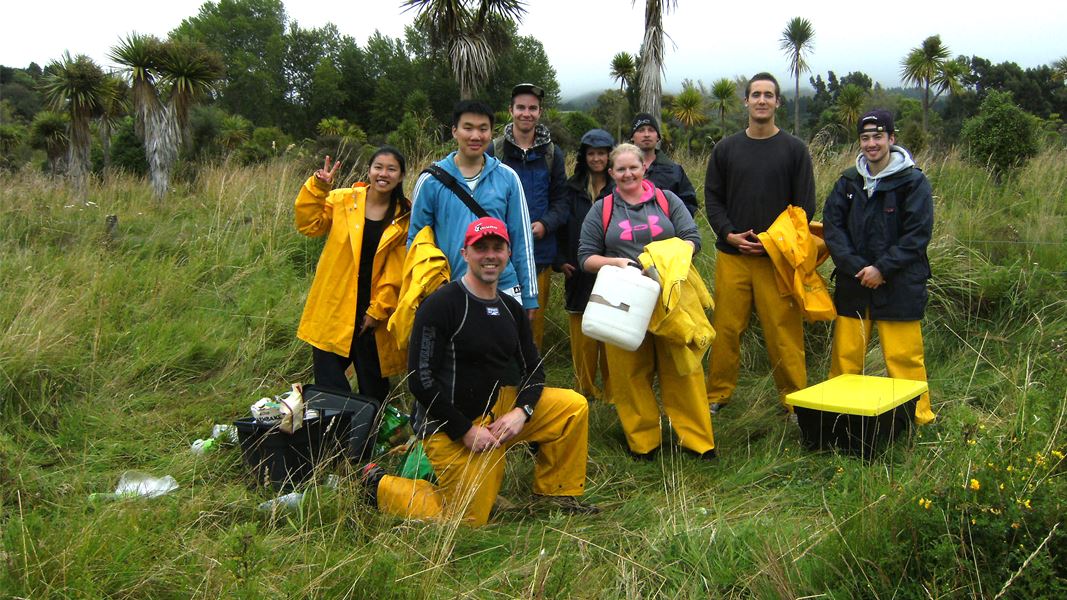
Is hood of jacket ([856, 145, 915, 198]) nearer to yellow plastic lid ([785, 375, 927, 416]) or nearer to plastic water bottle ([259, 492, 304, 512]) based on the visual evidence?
yellow plastic lid ([785, 375, 927, 416])

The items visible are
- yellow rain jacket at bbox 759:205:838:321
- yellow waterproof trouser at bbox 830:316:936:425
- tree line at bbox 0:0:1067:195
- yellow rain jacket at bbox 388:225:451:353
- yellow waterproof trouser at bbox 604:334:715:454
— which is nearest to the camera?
yellow rain jacket at bbox 388:225:451:353

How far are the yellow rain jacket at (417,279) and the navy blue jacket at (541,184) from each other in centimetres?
93

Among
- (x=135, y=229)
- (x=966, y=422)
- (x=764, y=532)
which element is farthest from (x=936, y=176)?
(x=135, y=229)

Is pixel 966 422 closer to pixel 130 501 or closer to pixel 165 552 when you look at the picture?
pixel 165 552

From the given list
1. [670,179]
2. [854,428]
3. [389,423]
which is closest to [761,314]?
[670,179]

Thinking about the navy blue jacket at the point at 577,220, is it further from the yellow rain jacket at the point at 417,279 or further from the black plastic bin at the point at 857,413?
the black plastic bin at the point at 857,413

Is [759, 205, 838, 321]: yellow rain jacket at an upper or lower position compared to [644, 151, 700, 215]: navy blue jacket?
lower

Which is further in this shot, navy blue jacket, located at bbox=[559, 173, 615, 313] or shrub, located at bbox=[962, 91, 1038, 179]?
shrub, located at bbox=[962, 91, 1038, 179]

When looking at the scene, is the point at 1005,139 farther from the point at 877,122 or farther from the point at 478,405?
the point at 478,405

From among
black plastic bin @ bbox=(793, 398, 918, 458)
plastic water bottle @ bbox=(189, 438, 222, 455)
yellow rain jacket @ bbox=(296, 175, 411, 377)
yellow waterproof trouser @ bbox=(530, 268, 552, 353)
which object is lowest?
black plastic bin @ bbox=(793, 398, 918, 458)

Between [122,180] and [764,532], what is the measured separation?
9434mm

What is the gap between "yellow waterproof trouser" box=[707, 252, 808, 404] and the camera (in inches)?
171

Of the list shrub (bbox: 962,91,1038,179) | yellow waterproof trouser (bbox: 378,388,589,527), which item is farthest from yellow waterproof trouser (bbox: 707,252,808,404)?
shrub (bbox: 962,91,1038,179)

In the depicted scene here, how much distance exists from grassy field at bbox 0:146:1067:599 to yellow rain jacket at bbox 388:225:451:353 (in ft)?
2.58
